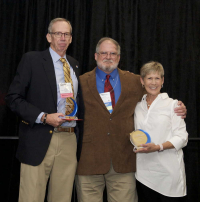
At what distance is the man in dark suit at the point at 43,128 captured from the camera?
2.02 metres

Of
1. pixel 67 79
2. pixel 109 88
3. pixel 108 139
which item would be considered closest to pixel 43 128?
pixel 67 79

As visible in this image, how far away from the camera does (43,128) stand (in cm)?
208

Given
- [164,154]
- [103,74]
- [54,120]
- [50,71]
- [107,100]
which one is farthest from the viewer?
[103,74]

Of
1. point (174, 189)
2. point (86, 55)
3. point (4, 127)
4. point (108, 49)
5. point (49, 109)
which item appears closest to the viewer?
point (174, 189)

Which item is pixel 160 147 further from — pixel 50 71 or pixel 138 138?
pixel 50 71

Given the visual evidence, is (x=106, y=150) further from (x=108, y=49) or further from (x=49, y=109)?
(x=108, y=49)

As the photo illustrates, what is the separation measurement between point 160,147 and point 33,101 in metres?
1.14

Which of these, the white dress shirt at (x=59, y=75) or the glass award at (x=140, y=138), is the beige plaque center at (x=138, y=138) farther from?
the white dress shirt at (x=59, y=75)

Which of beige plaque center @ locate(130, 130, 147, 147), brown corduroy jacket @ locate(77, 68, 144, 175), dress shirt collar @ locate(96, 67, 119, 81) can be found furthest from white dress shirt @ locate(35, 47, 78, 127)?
beige plaque center @ locate(130, 130, 147, 147)

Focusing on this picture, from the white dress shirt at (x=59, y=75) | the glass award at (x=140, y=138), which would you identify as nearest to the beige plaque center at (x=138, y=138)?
the glass award at (x=140, y=138)

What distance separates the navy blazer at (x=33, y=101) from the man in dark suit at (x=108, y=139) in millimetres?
382

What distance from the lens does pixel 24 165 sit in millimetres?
2066

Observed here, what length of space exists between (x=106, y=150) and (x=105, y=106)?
16.1 inches

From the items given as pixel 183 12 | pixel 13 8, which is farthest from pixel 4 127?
pixel 183 12
